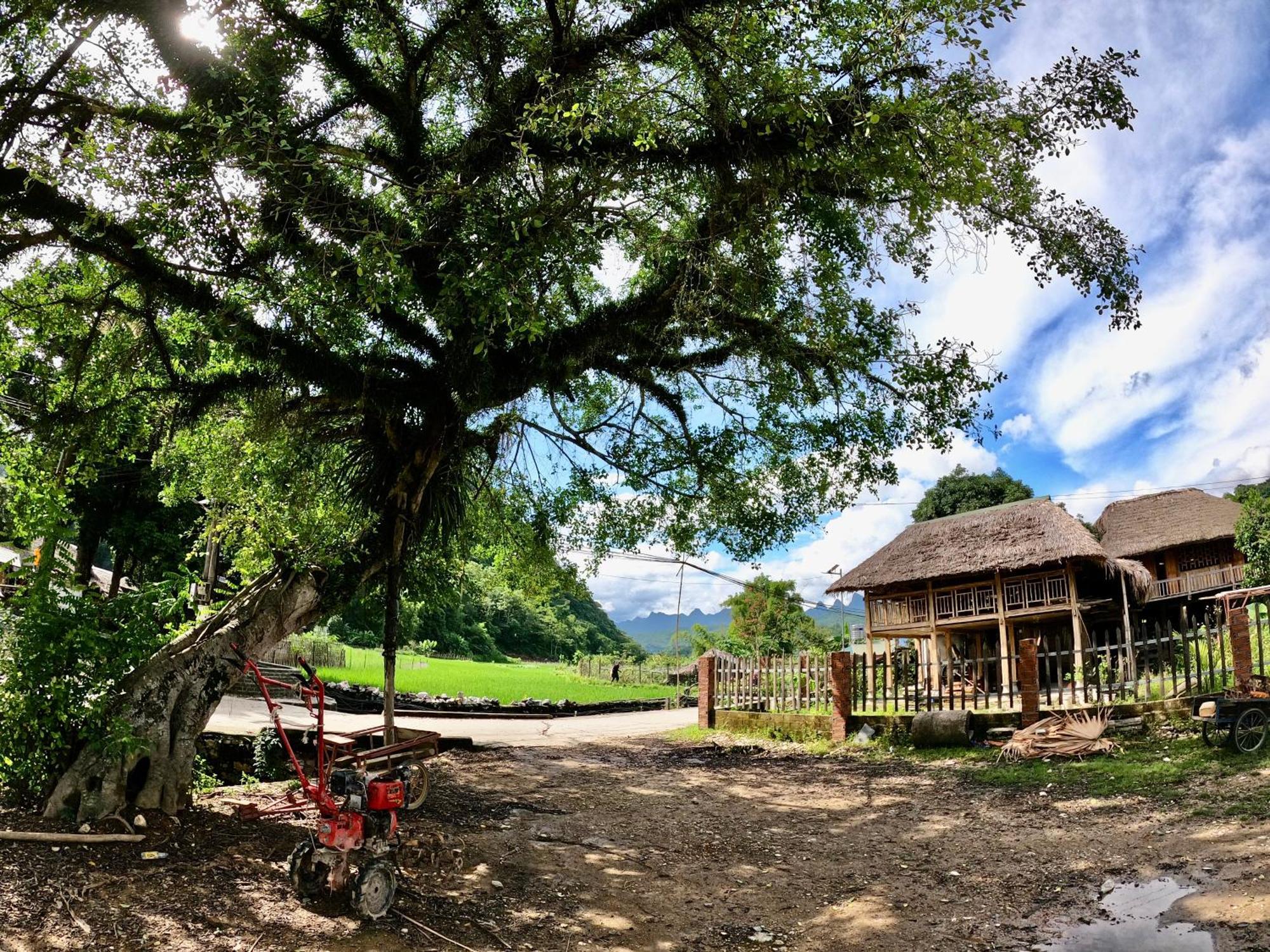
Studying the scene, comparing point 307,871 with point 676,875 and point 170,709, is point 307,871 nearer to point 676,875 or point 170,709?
point 170,709

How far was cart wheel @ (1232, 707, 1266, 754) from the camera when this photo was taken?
9.75m

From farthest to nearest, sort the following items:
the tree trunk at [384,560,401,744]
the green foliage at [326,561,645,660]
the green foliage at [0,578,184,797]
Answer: the green foliage at [326,561,645,660] → the tree trunk at [384,560,401,744] → the green foliage at [0,578,184,797]

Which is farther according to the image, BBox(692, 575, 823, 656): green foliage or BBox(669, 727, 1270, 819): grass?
BBox(692, 575, 823, 656): green foliage

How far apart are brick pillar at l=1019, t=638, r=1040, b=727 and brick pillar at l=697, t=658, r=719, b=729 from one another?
649cm

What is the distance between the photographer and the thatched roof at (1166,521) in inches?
1235

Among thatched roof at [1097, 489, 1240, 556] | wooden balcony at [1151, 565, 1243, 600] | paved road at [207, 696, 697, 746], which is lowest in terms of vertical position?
paved road at [207, 696, 697, 746]

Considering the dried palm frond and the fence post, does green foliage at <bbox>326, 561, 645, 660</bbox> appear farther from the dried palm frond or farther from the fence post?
the fence post

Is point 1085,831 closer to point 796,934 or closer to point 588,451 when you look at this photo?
point 796,934

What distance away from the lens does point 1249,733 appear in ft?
32.1

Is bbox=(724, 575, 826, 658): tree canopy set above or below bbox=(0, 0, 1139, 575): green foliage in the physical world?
below

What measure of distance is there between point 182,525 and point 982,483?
41216mm

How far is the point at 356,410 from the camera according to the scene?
10375mm

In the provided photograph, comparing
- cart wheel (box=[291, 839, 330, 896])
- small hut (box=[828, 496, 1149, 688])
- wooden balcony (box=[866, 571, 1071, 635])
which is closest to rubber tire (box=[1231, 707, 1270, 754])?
cart wheel (box=[291, 839, 330, 896])

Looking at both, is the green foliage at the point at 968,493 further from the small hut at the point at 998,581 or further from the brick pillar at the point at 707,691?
the brick pillar at the point at 707,691
